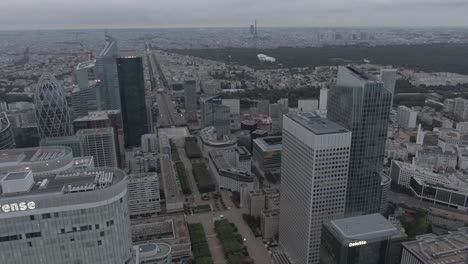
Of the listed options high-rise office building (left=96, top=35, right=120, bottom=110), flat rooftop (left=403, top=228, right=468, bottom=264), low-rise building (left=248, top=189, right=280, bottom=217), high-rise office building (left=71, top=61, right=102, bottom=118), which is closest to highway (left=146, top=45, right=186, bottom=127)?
high-rise office building (left=96, top=35, right=120, bottom=110)

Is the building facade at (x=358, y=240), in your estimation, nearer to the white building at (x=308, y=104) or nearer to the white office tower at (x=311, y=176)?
the white office tower at (x=311, y=176)

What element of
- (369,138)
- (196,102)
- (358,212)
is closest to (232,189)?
(358,212)

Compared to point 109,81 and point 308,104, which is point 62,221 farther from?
point 308,104

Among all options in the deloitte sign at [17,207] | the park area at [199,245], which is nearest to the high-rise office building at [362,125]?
the park area at [199,245]

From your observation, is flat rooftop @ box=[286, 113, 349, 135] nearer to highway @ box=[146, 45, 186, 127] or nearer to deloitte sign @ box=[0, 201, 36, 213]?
deloitte sign @ box=[0, 201, 36, 213]

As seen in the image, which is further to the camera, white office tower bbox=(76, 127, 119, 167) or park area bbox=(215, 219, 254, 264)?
white office tower bbox=(76, 127, 119, 167)

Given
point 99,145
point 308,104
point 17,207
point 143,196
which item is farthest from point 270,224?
point 308,104

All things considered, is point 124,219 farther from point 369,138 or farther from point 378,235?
point 369,138
